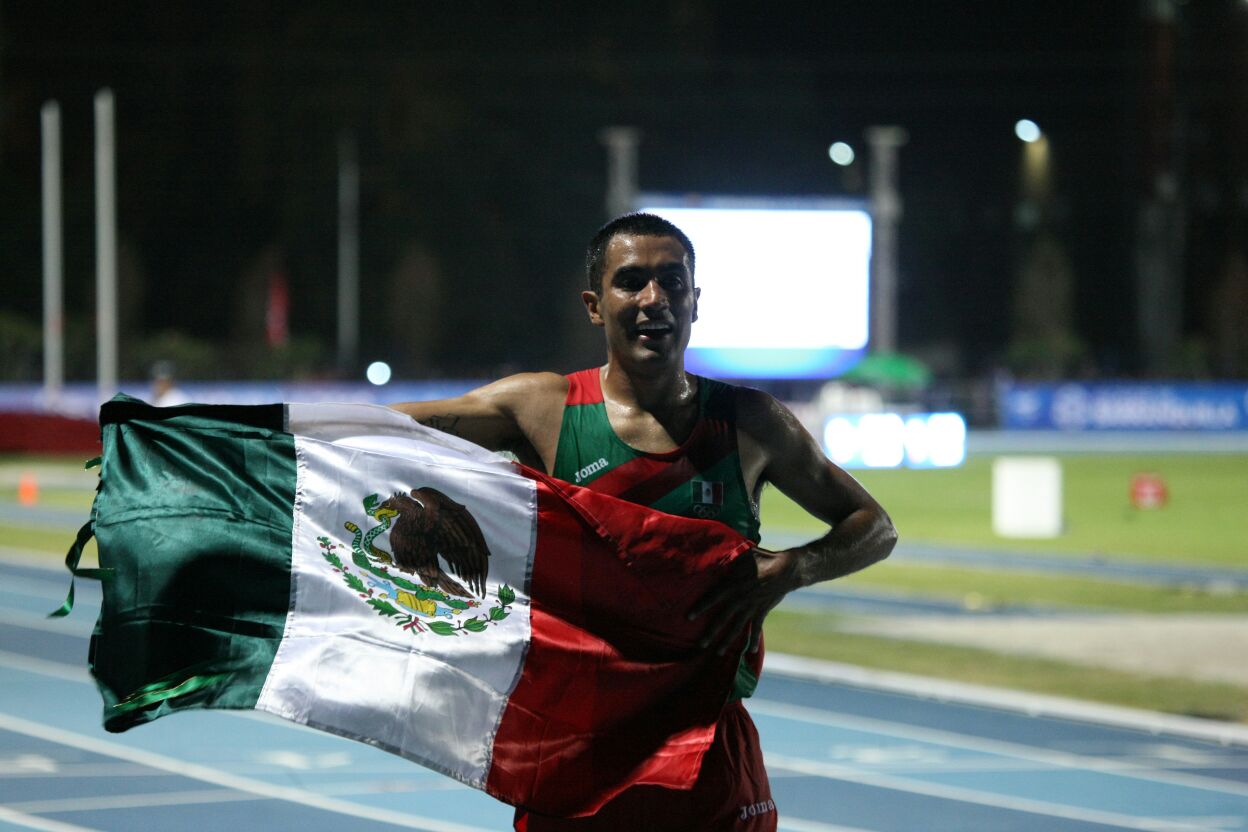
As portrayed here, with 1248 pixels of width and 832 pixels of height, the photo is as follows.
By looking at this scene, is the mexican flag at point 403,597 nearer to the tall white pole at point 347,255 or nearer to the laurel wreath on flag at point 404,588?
the laurel wreath on flag at point 404,588

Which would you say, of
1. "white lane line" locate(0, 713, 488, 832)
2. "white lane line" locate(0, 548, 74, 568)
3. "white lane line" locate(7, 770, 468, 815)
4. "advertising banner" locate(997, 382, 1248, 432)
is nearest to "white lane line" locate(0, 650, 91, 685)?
"white lane line" locate(0, 713, 488, 832)

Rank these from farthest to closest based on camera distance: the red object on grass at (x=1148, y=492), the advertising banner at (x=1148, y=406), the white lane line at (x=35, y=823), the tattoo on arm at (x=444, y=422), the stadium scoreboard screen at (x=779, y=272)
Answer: the advertising banner at (x=1148, y=406) → the stadium scoreboard screen at (x=779, y=272) → the red object on grass at (x=1148, y=492) → the white lane line at (x=35, y=823) → the tattoo on arm at (x=444, y=422)

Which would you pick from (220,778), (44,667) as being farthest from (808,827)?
(44,667)

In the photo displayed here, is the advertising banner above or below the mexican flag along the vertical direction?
below

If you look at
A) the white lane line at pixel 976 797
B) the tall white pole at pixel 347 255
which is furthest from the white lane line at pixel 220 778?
the tall white pole at pixel 347 255

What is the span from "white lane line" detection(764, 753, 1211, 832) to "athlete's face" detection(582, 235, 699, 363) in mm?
4504

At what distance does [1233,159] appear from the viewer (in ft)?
204

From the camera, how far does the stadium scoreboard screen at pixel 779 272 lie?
41500 millimetres

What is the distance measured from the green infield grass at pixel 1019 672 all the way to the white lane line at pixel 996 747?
4.72 ft

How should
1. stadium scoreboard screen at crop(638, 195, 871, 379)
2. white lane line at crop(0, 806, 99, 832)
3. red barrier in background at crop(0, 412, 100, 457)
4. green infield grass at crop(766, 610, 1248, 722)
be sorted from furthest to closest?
stadium scoreboard screen at crop(638, 195, 871, 379), red barrier in background at crop(0, 412, 100, 457), green infield grass at crop(766, 610, 1248, 722), white lane line at crop(0, 806, 99, 832)

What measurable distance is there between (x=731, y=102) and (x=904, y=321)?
452 inches

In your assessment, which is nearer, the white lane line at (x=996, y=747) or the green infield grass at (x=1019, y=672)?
the white lane line at (x=996, y=747)

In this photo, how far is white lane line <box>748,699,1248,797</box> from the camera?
8281 mm

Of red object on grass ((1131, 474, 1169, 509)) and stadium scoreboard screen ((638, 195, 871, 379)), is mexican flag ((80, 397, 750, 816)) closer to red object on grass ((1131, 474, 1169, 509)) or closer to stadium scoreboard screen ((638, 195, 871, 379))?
red object on grass ((1131, 474, 1169, 509))
